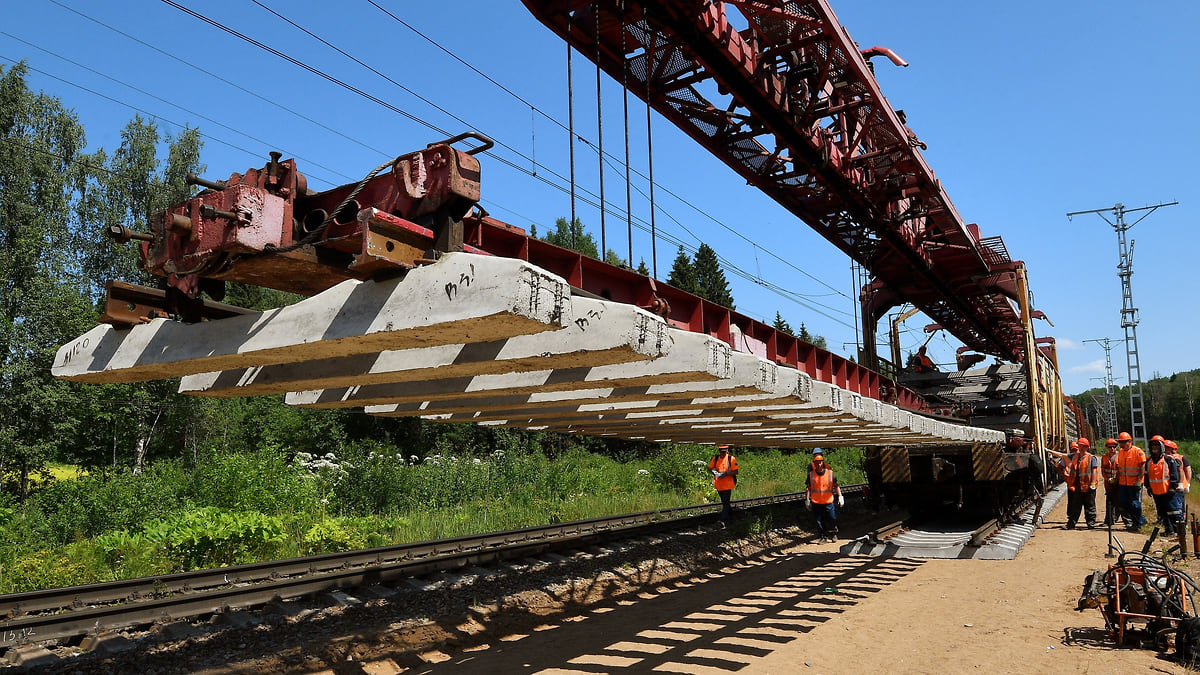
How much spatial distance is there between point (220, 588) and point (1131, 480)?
14288mm

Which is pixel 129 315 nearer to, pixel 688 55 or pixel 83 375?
pixel 83 375

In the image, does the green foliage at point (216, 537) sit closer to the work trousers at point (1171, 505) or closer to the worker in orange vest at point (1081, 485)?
the work trousers at point (1171, 505)

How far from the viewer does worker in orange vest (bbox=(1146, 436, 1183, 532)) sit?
1141 centimetres

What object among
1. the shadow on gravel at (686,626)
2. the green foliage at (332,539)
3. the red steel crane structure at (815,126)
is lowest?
the shadow on gravel at (686,626)

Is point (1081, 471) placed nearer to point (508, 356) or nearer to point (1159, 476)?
point (1159, 476)

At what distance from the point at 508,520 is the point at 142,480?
834 centimetres

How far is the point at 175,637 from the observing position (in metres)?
5.84

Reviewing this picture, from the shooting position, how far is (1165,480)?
11.5m

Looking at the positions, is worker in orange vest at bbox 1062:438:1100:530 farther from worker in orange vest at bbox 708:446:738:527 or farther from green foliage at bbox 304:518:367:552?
green foliage at bbox 304:518:367:552

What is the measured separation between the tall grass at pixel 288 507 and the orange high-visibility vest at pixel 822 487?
18.1ft

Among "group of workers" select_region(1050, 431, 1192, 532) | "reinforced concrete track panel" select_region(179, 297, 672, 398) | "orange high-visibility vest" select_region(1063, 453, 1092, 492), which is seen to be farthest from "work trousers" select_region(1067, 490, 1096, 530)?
"reinforced concrete track panel" select_region(179, 297, 672, 398)

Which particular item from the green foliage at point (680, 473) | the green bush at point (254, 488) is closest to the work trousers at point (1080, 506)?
the green foliage at point (680, 473)

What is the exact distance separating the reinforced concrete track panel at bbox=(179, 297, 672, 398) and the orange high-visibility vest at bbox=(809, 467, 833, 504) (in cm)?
949

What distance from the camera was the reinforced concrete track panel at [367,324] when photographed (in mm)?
3162
